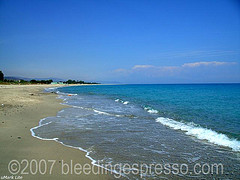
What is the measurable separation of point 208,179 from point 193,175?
0.38m

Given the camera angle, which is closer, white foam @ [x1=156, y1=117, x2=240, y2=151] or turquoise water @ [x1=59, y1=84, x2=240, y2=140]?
white foam @ [x1=156, y1=117, x2=240, y2=151]

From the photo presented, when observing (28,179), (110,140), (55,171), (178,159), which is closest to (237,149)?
(178,159)

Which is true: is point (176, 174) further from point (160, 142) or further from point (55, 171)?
point (55, 171)

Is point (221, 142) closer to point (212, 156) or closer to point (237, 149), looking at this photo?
point (237, 149)

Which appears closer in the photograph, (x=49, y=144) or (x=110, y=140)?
(x=49, y=144)

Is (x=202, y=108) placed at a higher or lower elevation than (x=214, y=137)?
higher

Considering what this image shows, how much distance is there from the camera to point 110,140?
754 cm

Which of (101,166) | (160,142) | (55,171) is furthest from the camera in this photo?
(160,142)

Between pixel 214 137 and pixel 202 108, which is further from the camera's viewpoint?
pixel 202 108

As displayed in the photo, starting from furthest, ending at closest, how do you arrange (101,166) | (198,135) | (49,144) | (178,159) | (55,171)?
1. (198,135)
2. (49,144)
3. (178,159)
4. (101,166)
5. (55,171)

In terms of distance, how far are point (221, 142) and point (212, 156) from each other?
196cm

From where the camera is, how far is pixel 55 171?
454 centimetres

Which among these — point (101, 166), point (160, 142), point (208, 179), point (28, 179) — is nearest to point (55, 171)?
point (28, 179)

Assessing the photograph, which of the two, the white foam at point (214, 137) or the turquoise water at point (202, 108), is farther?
the turquoise water at point (202, 108)
